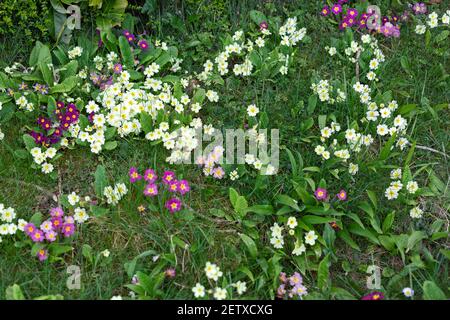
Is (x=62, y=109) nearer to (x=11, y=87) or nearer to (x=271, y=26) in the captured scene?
(x=11, y=87)

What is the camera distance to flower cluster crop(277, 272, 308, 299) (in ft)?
10.6

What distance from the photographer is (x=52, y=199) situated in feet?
12.0

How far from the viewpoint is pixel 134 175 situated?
11.7ft

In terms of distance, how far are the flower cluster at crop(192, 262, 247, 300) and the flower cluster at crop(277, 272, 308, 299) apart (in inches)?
7.8

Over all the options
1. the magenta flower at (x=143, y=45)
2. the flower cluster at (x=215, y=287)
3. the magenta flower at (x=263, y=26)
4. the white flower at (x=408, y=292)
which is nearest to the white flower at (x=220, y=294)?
the flower cluster at (x=215, y=287)

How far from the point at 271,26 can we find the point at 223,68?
556mm

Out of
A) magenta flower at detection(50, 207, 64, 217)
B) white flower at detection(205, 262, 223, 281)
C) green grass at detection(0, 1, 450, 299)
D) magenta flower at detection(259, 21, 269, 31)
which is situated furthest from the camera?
magenta flower at detection(259, 21, 269, 31)

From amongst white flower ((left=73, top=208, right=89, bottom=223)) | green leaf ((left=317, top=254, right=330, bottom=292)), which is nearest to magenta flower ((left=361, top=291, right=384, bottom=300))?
green leaf ((left=317, top=254, right=330, bottom=292))

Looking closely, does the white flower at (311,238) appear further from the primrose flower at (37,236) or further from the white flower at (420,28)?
the white flower at (420,28)

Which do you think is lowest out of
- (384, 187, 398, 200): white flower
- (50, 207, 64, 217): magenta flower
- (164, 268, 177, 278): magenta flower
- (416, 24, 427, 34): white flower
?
(164, 268, 177, 278): magenta flower

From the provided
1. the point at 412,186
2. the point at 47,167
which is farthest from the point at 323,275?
the point at 47,167

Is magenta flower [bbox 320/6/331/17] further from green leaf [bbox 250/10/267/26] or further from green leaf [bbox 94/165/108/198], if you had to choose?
green leaf [bbox 94/165/108/198]

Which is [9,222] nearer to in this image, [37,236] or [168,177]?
[37,236]

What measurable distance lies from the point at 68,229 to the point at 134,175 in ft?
1.59
